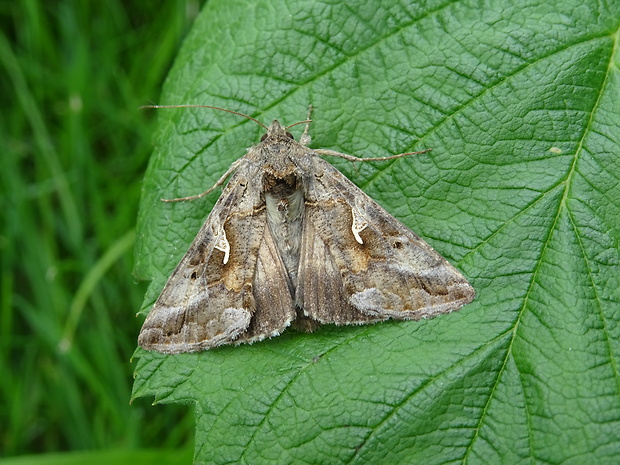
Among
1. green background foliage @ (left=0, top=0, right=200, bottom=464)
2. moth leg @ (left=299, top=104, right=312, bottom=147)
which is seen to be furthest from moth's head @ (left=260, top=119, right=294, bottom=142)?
green background foliage @ (left=0, top=0, right=200, bottom=464)

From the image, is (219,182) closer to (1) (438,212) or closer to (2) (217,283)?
(2) (217,283)

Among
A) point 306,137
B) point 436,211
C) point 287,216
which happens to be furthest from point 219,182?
point 436,211

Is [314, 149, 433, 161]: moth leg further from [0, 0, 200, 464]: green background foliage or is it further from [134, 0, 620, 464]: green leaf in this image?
[0, 0, 200, 464]: green background foliage

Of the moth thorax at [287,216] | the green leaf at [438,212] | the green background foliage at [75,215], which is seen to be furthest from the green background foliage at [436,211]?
the green background foliage at [75,215]

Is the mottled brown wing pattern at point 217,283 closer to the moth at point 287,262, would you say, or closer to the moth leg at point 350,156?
the moth at point 287,262

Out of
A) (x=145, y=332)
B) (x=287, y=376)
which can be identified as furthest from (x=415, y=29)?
(x=145, y=332)

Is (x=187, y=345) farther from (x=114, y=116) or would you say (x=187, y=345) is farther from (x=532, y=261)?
(x=114, y=116)

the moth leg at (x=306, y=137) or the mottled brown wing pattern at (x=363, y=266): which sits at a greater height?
the moth leg at (x=306, y=137)
